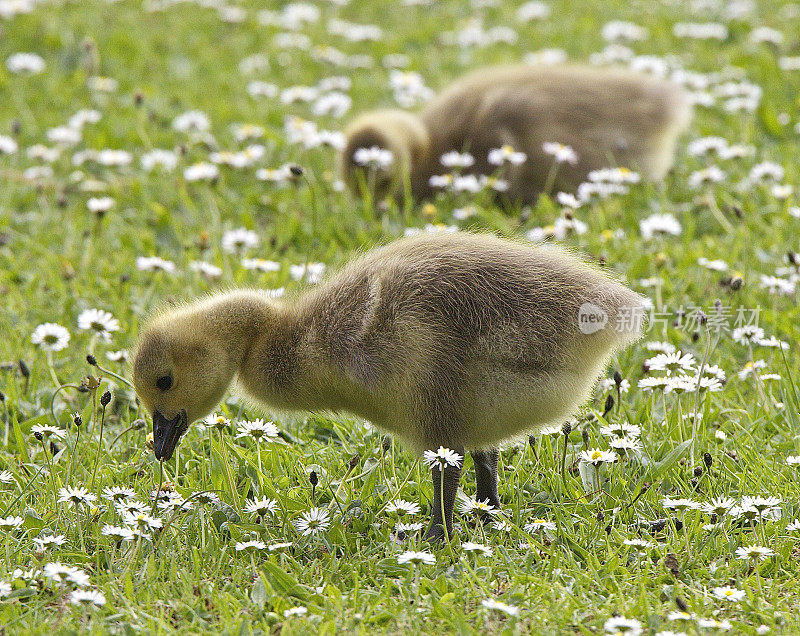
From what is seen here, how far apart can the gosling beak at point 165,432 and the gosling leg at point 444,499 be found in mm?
926

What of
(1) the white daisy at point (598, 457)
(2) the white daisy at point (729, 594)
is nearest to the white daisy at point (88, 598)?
(1) the white daisy at point (598, 457)

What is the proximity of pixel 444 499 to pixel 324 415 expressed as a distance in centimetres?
86

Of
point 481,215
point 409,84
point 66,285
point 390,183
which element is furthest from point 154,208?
point 409,84

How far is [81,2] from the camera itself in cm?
984

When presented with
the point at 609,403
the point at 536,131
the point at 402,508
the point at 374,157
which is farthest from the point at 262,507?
the point at 536,131

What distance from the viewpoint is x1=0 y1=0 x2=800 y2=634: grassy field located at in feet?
11.0

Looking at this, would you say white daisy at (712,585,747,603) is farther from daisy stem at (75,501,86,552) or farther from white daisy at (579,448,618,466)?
daisy stem at (75,501,86,552)

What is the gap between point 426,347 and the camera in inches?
138

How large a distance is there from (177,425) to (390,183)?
3.12 m

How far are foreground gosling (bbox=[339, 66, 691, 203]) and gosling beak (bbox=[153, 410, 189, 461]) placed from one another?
2.89m

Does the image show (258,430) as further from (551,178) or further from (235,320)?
(551,178)

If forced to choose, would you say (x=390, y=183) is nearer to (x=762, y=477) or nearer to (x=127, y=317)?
(x=127, y=317)

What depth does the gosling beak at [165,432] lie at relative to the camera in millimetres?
3777

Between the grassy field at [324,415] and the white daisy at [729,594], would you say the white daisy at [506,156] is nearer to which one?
the grassy field at [324,415]
